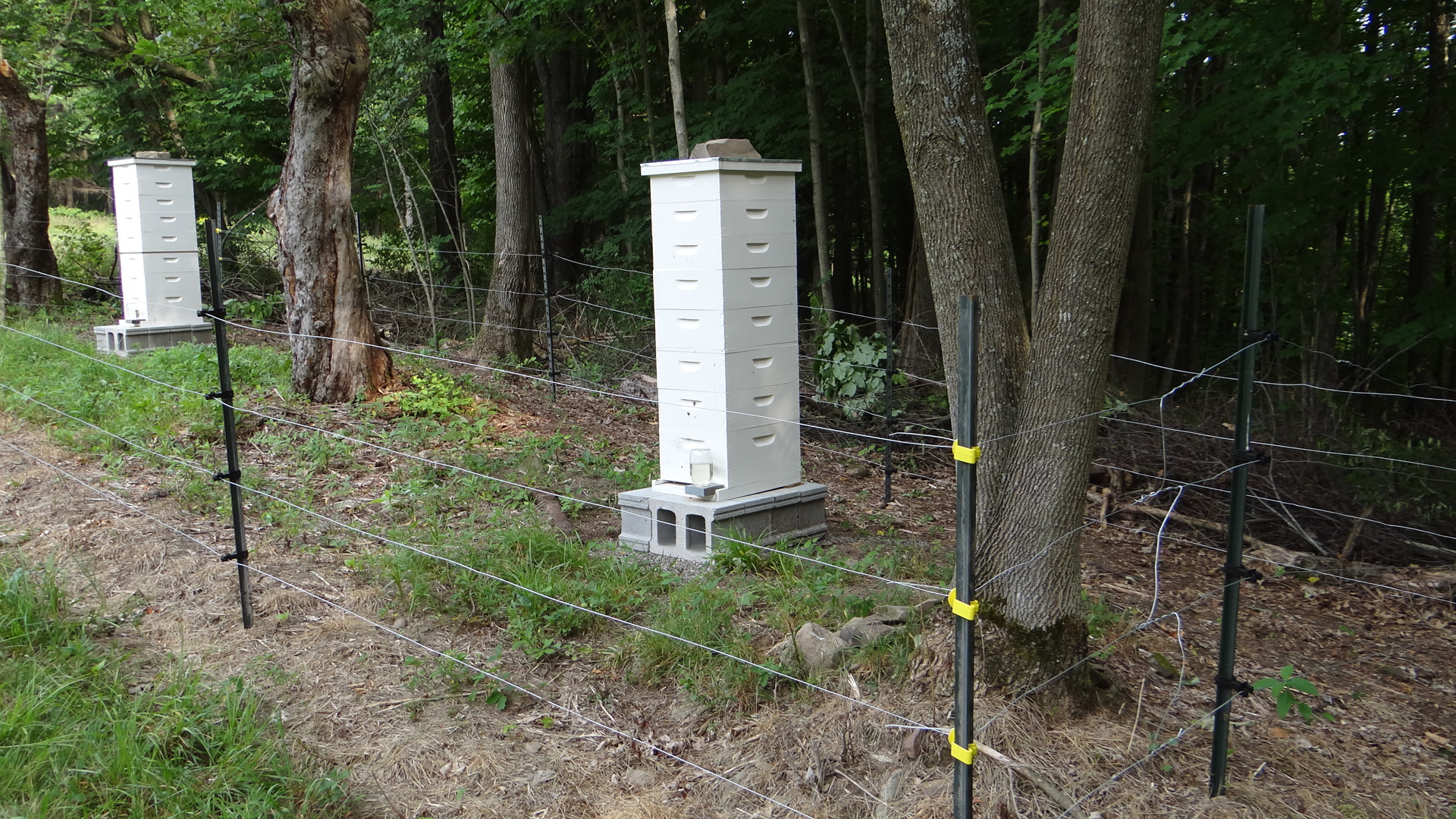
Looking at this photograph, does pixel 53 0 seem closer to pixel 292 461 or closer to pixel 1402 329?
pixel 292 461

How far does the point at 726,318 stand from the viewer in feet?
16.1

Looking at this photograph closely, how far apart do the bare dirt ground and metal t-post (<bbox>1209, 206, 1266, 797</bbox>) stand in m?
0.11

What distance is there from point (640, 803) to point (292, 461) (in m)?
4.32

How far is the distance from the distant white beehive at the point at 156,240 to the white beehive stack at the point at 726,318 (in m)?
6.80

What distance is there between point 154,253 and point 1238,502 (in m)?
9.99

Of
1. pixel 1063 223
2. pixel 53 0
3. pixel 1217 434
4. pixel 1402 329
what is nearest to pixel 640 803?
pixel 1063 223

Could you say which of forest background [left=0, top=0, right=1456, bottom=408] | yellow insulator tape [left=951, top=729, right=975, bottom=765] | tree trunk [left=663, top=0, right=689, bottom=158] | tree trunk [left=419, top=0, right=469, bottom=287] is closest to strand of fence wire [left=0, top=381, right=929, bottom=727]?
yellow insulator tape [left=951, top=729, right=975, bottom=765]

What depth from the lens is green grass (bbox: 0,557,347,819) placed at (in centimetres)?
295

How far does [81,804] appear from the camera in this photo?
115 inches

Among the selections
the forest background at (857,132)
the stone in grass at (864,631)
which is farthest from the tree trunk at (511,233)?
the stone in grass at (864,631)

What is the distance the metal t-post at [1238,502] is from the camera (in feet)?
9.34

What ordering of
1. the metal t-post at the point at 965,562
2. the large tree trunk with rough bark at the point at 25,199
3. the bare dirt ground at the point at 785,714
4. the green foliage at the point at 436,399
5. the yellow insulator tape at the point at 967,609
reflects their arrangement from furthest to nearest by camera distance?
the large tree trunk with rough bark at the point at 25,199
the green foliage at the point at 436,399
the bare dirt ground at the point at 785,714
the yellow insulator tape at the point at 967,609
the metal t-post at the point at 965,562

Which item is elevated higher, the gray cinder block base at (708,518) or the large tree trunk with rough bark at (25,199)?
the large tree trunk with rough bark at (25,199)

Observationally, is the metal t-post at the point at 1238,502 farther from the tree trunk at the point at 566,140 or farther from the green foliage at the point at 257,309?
the tree trunk at the point at 566,140
